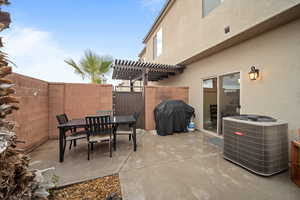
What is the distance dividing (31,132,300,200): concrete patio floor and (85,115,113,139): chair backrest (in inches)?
22.0

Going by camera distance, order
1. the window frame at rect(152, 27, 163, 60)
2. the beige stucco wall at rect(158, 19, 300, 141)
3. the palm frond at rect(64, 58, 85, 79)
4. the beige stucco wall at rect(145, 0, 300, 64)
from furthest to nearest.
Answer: the window frame at rect(152, 27, 163, 60), the palm frond at rect(64, 58, 85, 79), the beige stucco wall at rect(145, 0, 300, 64), the beige stucco wall at rect(158, 19, 300, 141)

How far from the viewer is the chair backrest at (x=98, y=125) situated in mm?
2843

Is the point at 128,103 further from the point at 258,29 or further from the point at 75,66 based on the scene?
the point at 258,29

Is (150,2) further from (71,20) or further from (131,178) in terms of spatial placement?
(131,178)

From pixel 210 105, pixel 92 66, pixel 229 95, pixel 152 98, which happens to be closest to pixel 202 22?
pixel 229 95

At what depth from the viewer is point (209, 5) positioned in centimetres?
429

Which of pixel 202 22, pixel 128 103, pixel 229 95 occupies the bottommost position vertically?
pixel 128 103

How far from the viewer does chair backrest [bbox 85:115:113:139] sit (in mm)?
2843

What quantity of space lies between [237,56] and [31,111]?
6.05m

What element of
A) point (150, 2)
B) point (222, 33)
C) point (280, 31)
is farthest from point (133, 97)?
point (150, 2)

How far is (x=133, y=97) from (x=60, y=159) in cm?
322

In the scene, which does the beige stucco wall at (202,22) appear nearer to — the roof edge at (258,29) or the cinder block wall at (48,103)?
the roof edge at (258,29)

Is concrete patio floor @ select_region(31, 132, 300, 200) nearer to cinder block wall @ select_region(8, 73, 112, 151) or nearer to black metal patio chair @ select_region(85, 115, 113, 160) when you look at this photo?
black metal patio chair @ select_region(85, 115, 113, 160)

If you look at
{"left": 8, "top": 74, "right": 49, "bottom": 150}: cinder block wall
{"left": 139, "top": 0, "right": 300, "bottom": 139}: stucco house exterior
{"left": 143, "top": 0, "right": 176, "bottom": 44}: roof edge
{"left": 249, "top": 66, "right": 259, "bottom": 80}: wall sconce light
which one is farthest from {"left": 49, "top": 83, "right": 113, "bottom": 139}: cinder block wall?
{"left": 143, "top": 0, "right": 176, "bottom": 44}: roof edge
